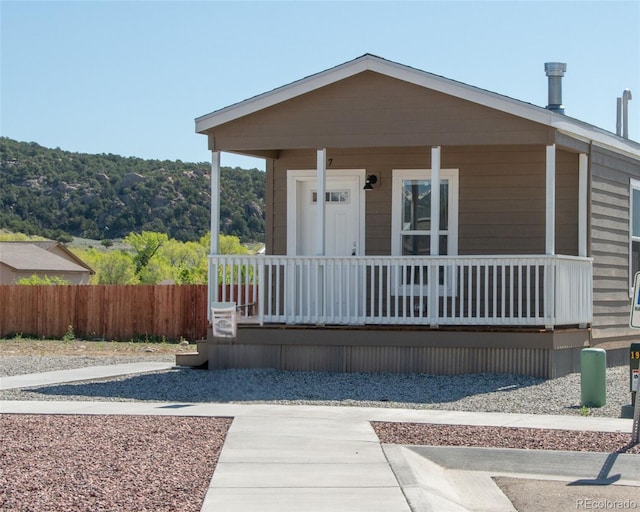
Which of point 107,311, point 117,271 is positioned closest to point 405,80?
point 107,311

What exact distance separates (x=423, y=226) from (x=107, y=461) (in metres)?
9.14

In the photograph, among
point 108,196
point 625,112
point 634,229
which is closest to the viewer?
point 634,229

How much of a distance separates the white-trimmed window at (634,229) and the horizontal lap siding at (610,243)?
0.16m

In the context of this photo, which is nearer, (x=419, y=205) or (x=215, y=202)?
(x=215, y=202)

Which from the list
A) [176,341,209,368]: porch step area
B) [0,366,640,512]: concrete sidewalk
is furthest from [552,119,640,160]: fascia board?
[176,341,209,368]: porch step area

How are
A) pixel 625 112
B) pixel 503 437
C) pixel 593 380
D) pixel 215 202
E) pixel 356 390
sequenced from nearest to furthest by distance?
pixel 503 437, pixel 593 380, pixel 356 390, pixel 215 202, pixel 625 112

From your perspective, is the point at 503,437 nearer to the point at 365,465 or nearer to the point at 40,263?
the point at 365,465

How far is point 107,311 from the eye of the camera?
28828mm

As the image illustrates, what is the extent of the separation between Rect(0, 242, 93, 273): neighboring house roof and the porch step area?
31.2 meters

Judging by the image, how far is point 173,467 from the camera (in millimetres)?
8609

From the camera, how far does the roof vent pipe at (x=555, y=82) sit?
1762 cm

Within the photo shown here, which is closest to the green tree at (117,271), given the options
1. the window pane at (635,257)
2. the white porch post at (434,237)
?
the window pane at (635,257)

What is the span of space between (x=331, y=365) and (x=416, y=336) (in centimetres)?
136

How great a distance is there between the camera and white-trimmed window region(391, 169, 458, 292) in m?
16.8
